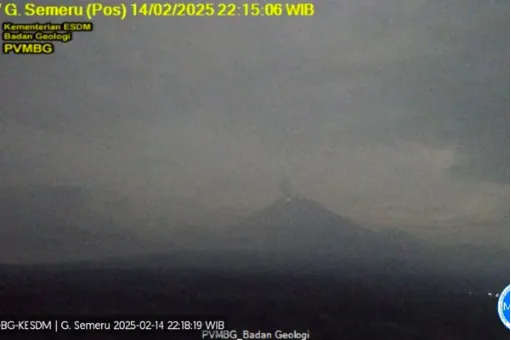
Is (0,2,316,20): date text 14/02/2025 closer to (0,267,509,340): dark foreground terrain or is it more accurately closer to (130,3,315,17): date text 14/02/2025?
(130,3,315,17): date text 14/02/2025

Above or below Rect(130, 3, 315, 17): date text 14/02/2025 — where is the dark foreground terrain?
below

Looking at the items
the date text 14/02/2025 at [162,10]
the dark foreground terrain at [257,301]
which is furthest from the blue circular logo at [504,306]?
the date text 14/02/2025 at [162,10]

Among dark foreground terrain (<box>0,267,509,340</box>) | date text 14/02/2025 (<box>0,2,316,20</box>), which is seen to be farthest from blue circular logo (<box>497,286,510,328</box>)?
date text 14/02/2025 (<box>0,2,316,20</box>)

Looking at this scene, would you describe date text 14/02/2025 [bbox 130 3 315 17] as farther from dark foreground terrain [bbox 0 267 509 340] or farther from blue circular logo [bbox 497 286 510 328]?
blue circular logo [bbox 497 286 510 328]

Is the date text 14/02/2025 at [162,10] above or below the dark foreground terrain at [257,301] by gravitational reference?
above

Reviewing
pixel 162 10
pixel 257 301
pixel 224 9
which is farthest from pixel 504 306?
pixel 162 10

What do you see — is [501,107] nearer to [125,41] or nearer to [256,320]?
[256,320]

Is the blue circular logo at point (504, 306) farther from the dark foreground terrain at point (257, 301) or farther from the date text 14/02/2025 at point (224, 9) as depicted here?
the date text 14/02/2025 at point (224, 9)
